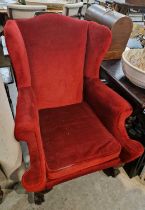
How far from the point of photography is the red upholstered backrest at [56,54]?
114 centimetres

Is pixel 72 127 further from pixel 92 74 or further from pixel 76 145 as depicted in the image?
pixel 92 74

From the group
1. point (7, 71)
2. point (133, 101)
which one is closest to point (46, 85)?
point (133, 101)

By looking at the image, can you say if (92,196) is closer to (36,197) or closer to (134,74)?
(36,197)

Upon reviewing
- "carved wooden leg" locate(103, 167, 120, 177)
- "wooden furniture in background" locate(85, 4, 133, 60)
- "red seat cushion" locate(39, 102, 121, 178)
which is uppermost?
"wooden furniture in background" locate(85, 4, 133, 60)

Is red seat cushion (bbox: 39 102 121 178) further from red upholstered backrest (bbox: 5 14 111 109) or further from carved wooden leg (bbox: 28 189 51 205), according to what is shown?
carved wooden leg (bbox: 28 189 51 205)

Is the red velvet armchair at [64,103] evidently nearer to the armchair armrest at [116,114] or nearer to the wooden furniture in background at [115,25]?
the armchair armrest at [116,114]

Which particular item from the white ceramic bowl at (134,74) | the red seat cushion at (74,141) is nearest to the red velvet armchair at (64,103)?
the red seat cushion at (74,141)

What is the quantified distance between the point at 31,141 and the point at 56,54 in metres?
0.62

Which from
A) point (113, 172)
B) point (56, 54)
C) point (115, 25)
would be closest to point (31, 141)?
point (56, 54)

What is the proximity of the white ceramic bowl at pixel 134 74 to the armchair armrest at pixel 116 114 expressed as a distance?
14cm

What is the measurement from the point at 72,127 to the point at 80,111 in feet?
0.59

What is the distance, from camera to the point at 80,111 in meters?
1.31

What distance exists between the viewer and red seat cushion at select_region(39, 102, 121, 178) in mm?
982

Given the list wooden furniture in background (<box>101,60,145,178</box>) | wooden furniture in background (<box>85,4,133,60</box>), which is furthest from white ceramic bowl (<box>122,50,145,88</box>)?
wooden furniture in background (<box>85,4,133,60</box>)
